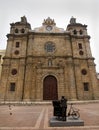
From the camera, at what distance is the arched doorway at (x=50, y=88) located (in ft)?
79.6

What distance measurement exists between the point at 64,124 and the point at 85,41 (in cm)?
2467

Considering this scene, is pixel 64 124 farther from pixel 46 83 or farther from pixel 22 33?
pixel 22 33

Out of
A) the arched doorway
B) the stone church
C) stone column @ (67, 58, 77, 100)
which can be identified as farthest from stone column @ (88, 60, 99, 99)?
the arched doorway

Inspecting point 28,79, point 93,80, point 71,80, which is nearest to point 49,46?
point 28,79

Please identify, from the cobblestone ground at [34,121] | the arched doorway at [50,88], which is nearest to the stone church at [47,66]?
the arched doorway at [50,88]

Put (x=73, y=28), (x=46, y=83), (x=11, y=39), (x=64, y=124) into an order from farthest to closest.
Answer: (x=73, y=28)
(x=11, y=39)
(x=46, y=83)
(x=64, y=124)

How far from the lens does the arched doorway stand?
79.6 ft

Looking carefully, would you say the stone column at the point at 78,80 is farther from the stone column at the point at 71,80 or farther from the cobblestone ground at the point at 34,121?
the cobblestone ground at the point at 34,121

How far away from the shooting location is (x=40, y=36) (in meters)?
28.5

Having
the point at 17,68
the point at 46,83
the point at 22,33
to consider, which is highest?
the point at 22,33

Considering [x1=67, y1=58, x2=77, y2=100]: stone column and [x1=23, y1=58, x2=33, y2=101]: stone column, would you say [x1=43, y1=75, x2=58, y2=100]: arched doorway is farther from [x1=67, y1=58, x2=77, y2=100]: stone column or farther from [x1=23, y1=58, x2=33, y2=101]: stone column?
[x1=23, y1=58, x2=33, y2=101]: stone column

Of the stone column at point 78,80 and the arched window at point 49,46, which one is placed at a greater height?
the arched window at point 49,46

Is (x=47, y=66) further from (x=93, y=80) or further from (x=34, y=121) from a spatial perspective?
(x=34, y=121)

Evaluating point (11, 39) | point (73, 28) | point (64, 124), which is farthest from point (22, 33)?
point (64, 124)
